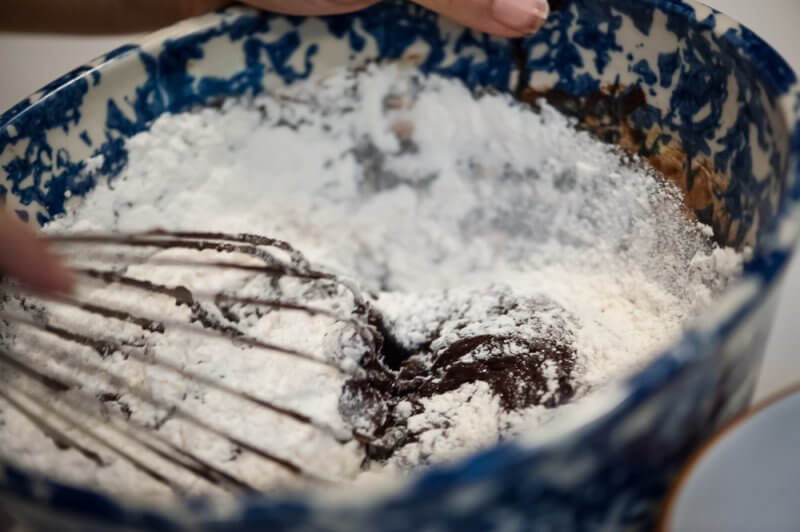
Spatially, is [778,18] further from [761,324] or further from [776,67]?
[761,324]

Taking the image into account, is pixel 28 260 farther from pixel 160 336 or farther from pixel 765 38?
pixel 765 38

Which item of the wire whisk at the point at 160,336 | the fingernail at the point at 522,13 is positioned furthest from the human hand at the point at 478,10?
the wire whisk at the point at 160,336

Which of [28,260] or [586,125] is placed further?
[586,125]

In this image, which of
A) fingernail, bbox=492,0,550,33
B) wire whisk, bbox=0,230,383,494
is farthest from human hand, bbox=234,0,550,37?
wire whisk, bbox=0,230,383,494

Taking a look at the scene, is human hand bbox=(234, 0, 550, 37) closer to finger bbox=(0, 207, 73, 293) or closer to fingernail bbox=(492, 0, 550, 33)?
fingernail bbox=(492, 0, 550, 33)

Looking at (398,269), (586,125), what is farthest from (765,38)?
(398,269)

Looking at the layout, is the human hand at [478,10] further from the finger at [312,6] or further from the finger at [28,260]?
the finger at [28,260]
